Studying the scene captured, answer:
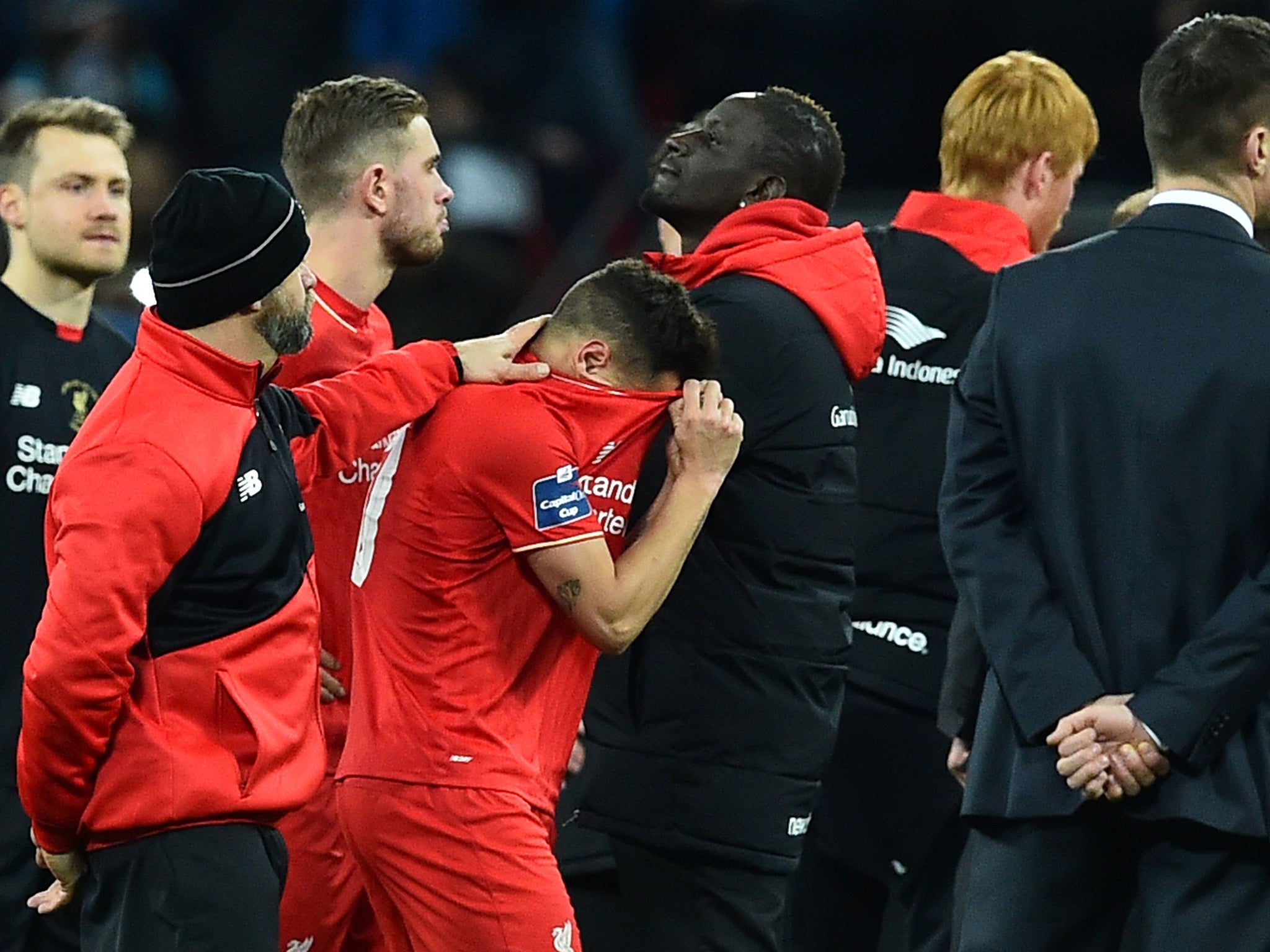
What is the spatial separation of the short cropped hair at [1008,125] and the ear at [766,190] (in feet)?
2.98

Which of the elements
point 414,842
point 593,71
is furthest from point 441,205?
point 593,71

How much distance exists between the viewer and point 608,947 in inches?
169

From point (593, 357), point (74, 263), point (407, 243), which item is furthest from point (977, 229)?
point (74, 263)

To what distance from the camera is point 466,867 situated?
3.67 m

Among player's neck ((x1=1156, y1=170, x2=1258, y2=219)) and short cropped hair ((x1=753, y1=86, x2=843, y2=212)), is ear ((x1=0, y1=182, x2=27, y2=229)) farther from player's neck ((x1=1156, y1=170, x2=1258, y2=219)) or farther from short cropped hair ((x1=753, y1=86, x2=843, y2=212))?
player's neck ((x1=1156, y1=170, x2=1258, y2=219))

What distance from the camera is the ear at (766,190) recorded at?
173 inches

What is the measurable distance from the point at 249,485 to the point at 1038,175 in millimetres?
2492

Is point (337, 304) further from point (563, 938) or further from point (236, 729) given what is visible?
point (563, 938)

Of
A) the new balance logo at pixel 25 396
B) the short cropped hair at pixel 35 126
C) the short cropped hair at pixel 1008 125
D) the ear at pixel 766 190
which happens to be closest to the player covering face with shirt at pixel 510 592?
the ear at pixel 766 190

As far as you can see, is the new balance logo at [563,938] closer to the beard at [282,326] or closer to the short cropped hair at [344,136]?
the beard at [282,326]

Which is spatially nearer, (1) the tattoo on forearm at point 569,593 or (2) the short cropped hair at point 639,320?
(1) the tattoo on forearm at point 569,593

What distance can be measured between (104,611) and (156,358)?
461mm

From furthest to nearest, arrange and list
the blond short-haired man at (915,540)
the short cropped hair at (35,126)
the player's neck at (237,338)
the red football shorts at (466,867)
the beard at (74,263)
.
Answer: the short cropped hair at (35,126) → the beard at (74,263) → the blond short-haired man at (915,540) → the red football shorts at (466,867) → the player's neck at (237,338)

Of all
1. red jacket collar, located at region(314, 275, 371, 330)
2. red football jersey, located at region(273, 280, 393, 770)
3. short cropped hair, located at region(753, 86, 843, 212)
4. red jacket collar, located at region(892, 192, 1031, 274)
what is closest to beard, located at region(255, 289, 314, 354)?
red football jersey, located at region(273, 280, 393, 770)
